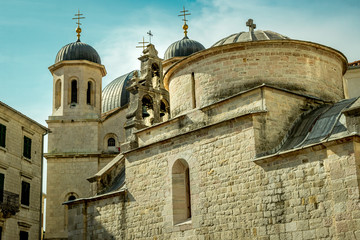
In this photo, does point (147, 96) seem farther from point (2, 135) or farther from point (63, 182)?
point (63, 182)

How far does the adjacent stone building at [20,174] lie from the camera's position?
20109 millimetres

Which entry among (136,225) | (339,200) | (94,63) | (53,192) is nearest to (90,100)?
(94,63)

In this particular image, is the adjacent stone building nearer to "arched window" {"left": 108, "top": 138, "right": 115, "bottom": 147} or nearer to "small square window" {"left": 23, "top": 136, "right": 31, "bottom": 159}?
"small square window" {"left": 23, "top": 136, "right": 31, "bottom": 159}

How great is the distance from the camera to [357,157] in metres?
10.7

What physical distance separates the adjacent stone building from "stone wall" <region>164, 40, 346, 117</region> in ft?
30.0

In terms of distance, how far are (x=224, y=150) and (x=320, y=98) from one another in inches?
147

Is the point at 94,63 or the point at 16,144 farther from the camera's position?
the point at 94,63

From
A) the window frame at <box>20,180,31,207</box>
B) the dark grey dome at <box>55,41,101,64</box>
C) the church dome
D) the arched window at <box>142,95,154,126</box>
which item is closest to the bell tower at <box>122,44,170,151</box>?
the arched window at <box>142,95,154,126</box>

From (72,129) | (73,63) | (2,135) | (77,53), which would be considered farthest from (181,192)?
(77,53)

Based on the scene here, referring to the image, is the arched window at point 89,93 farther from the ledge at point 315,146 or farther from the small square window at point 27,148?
the ledge at point 315,146

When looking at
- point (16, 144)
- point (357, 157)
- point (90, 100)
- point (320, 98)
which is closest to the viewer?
point (357, 157)

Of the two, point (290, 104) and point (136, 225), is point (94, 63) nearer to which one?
point (136, 225)

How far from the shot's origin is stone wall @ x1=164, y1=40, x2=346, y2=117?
1488 cm

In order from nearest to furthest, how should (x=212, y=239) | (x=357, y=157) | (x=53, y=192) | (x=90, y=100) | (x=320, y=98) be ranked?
(x=357, y=157), (x=212, y=239), (x=320, y=98), (x=53, y=192), (x=90, y=100)
